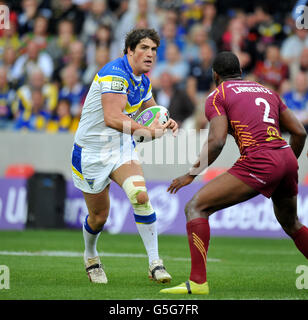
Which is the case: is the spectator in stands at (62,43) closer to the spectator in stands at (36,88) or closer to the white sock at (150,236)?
the spectator in stands at (36,88)

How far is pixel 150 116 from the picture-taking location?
881 cm

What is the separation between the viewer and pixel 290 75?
17.2 metres

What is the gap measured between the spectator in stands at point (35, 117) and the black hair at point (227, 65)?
412 inches

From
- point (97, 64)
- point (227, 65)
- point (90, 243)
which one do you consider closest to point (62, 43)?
point (97, 64)

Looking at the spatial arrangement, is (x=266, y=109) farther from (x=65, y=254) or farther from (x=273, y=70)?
(x=273, y=70)

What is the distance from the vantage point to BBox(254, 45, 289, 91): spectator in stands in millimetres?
17141

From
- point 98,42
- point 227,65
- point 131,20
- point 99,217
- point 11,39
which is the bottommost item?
point 99,217

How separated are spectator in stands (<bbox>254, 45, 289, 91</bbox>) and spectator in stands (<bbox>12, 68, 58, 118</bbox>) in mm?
4688

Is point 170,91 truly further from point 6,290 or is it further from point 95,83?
point 6,290

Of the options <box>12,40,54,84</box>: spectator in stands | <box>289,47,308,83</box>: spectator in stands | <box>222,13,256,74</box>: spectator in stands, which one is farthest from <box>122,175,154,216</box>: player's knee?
<box>12,40,54,84</box>: spectator in stands

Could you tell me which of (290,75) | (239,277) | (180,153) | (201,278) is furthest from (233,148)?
(201,278)

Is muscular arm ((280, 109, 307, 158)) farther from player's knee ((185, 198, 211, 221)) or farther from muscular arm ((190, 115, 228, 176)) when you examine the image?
player's knee ((185, 198, 211, 221))

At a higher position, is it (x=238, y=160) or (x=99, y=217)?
(x=238, y=160)

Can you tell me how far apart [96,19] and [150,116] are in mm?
11530
